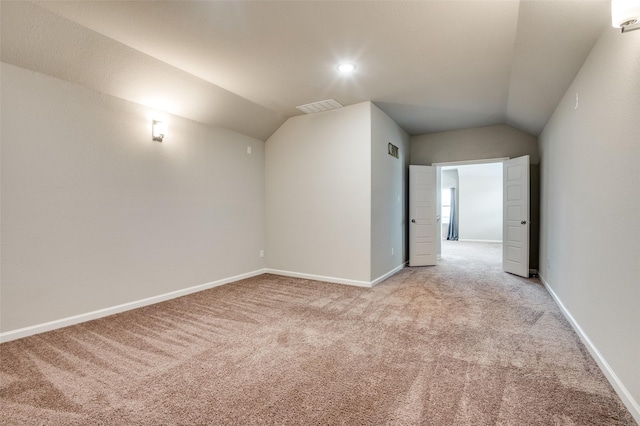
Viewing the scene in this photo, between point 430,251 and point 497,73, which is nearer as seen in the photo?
point 497,73

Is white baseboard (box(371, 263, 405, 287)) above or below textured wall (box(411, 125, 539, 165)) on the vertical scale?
below

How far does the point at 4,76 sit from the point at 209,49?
171 centimetres

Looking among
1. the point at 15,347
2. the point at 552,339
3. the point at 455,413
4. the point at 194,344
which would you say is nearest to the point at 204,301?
the point at 194,344

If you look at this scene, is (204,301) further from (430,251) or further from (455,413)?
(430,251)

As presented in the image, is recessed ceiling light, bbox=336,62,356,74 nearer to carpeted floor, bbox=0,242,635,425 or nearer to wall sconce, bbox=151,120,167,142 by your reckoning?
wall sconce, bbox=151,120,167,142

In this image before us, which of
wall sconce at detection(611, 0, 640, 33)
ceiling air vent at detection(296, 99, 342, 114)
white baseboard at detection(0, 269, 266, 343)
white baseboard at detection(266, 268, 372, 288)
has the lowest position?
white baseboard at detection(266, 268, 372, 288)

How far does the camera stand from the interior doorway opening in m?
10.5

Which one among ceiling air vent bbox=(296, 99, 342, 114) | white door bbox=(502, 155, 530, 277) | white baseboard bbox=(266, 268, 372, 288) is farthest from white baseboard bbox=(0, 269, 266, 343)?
white door bbox=(502, 155, 530, 277)

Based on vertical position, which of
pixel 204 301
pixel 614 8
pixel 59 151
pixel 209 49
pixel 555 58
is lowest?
pixel 204 301

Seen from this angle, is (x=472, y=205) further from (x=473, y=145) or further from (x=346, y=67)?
(x=346, y=67)

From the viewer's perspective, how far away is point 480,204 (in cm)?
1080

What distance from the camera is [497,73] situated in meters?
3.38

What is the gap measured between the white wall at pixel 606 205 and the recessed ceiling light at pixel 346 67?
6.64 feet

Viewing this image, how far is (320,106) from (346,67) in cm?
129
